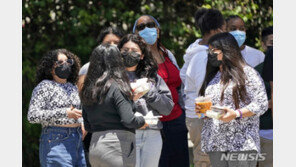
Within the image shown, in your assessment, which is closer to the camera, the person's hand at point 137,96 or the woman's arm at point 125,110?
the woman's arm at point 125,110

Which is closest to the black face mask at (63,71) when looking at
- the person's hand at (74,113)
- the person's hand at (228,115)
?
the person's hand at (74,113)

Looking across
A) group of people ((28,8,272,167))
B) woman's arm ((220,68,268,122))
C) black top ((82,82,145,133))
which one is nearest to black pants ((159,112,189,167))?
group of people ((28,8,272,167))

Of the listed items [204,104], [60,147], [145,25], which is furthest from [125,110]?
[145,25]

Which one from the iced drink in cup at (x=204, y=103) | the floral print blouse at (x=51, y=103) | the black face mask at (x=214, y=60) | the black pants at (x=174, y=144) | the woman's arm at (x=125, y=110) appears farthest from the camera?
the black pants at (x=174, y=144)

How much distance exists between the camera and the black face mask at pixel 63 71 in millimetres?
5023

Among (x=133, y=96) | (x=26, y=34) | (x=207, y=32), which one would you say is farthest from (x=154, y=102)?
(x=26, y=34)

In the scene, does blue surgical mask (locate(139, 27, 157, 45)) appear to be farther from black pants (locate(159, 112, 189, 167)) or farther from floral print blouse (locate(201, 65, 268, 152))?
floral print blouse (locate(201, 65, 268, 152))

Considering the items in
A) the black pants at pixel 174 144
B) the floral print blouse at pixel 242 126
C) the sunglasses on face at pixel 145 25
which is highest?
the sunglasses on face at pixel 145 25

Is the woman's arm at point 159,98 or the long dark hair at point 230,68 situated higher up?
the long dark hair at point 230,68

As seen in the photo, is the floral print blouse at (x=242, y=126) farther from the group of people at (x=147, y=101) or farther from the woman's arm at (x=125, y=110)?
the woman's arm at (x=125, y=110)

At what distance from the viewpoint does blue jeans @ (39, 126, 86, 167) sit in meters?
4.84

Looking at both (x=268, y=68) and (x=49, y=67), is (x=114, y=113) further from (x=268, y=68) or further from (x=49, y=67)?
(x=268, y=68)

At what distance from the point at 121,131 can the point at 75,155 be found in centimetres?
102

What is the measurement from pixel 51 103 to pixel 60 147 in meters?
0.40
